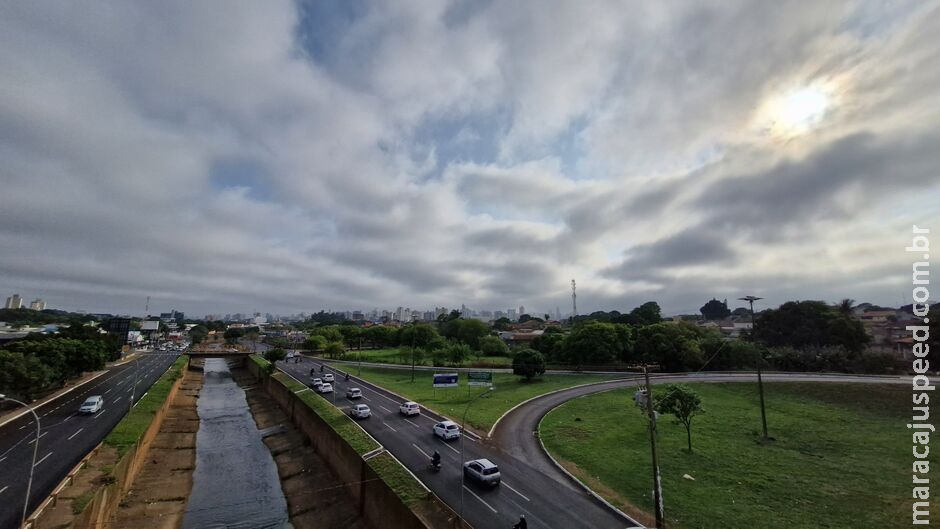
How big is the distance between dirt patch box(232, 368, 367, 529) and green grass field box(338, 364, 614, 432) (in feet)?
48.5

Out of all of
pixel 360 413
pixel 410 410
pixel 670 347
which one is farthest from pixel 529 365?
pixel 360 413

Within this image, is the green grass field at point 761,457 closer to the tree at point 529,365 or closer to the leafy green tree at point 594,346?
the tree at point 529,365

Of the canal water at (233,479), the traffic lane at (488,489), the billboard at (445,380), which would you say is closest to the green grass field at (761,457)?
the traffic lane at (488,489)

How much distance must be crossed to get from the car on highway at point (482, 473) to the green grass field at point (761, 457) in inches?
288

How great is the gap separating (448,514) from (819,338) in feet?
335

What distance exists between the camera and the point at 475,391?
6234cm

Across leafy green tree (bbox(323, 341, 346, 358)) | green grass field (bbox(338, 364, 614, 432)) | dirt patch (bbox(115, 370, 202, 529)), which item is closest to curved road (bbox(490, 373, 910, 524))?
green grass field (bbox(338, 364, 614, 432))

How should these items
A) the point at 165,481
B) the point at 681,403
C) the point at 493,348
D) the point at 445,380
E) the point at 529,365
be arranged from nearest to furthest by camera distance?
the point at 681,403 < the point at 165,481 < the point at 445,380 < the point at 529,365 < the point at 493,348

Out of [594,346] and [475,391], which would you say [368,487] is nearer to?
[475,391]

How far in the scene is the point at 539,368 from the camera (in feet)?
231

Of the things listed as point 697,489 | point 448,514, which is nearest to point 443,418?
point 448,514

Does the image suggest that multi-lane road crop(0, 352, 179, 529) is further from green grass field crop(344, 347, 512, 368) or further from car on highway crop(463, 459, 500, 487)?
green grass field crop(344, 347, 512, 368)

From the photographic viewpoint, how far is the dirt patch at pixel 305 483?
34250mm

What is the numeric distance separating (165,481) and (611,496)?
43.1 meters
